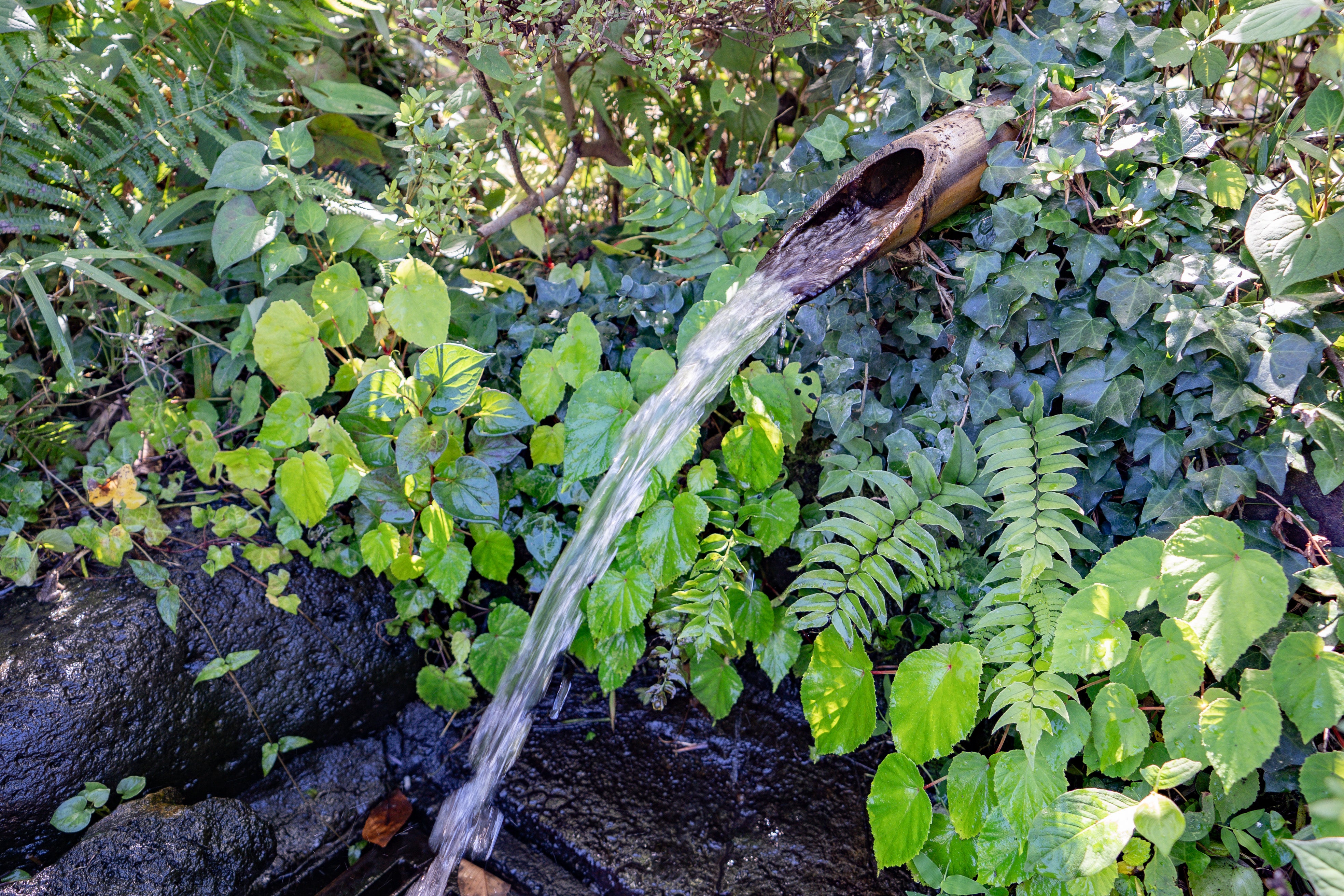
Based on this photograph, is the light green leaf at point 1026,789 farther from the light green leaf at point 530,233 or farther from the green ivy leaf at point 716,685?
the light green leaf at point 530,233

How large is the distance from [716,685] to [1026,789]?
0.76 metres

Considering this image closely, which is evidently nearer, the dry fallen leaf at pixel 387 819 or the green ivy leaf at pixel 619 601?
the green ivy leaf at pixel 619 601

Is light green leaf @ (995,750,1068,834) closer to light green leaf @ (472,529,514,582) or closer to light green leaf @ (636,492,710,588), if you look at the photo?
light green leaf @ (636,492,710,588)

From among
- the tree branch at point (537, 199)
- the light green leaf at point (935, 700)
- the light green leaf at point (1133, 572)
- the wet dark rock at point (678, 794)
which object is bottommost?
the wet dark rock at point (678, 794)

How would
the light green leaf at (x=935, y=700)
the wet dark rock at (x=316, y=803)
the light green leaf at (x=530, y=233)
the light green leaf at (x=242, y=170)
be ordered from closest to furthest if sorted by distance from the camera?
the light green leaf at (x=935, y=700), the wet dark rock at (x=316, y=803), the light green leaf at (x=242, y=170), the light green leaf at (x=530, y=233)

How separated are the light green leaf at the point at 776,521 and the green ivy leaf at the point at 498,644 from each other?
0.71 m

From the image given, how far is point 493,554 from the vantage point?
79.5 inches

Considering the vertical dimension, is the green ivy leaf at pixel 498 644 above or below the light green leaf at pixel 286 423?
below

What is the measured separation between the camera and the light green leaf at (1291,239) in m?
1.43

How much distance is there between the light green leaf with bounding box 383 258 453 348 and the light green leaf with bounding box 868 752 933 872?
1472mm

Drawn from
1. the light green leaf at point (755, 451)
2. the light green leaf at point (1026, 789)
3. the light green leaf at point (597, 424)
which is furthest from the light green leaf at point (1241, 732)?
the light green leaf at point (597, 424)

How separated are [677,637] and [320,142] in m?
2.00

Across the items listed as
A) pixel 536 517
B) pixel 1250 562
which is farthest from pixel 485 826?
pixel 1250 562

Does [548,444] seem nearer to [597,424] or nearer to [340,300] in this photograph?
[597,424]
